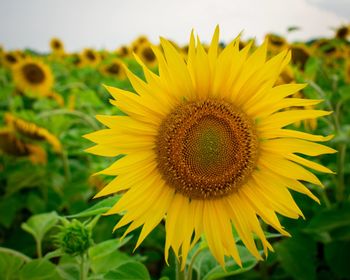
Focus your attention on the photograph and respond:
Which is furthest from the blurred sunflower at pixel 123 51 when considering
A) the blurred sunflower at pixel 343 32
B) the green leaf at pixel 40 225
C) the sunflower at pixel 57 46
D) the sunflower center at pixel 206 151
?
A: the sunflower center at pixel 206 151

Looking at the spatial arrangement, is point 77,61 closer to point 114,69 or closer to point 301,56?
point 114,69

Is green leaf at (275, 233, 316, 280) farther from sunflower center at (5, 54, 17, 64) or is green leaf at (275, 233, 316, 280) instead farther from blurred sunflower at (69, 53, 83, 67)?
blurred sunflower at (69, 53, 83, 67)

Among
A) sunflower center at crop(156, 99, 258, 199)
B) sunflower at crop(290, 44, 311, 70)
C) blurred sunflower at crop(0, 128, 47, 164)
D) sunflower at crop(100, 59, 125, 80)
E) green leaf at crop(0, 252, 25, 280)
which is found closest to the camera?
sunflower center at crop(156, 99, 258, 199)

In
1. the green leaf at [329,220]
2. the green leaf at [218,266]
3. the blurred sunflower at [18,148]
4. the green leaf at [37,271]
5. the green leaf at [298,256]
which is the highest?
the blurred sunflower at [18,148]

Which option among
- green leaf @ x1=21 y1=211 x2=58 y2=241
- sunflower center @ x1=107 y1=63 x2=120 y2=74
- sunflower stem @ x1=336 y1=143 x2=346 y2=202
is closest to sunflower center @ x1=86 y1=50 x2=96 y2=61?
sunflower center @ x1=107 y1=63 x2=120 y2=74

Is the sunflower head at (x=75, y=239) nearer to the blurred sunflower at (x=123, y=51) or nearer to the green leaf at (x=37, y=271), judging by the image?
the green leaf at (x=37, y=271)

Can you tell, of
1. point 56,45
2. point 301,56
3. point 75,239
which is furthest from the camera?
point 56,45

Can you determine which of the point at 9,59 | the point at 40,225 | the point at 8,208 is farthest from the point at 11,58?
the point at 40,225
